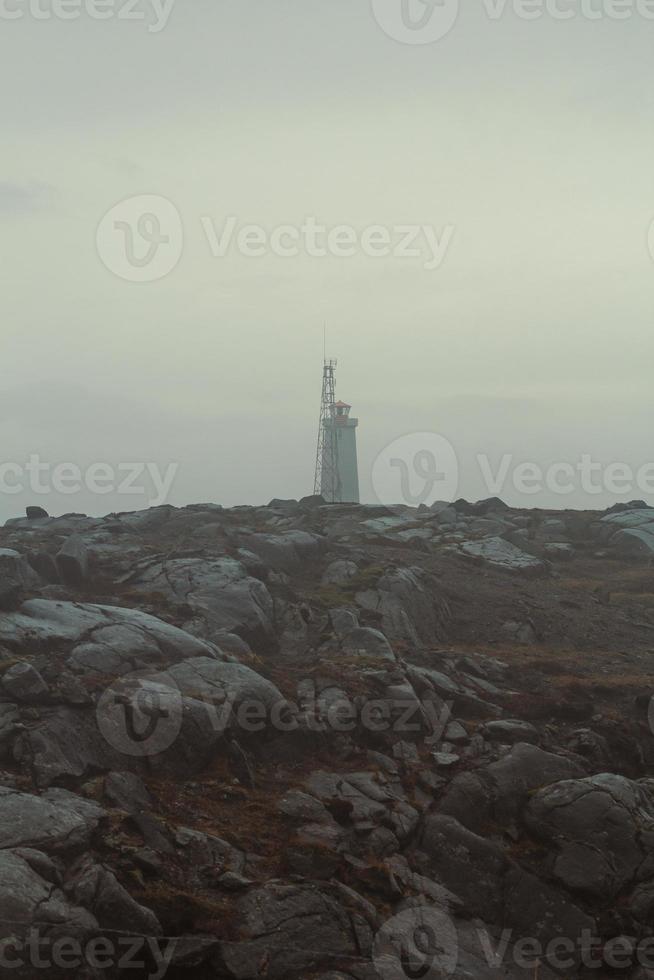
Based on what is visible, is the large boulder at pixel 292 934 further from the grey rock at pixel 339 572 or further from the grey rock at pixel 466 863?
the grey rock at pixel 339 572

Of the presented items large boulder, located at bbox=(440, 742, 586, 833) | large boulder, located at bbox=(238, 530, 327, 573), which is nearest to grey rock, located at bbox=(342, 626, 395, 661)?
large boulder, located at bbox=(440, 742, 586, 833)

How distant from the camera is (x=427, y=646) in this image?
→ 39.5m

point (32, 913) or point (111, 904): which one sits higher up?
point (32, 913)

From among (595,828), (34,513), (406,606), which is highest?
(34,513)

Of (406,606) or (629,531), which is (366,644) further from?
(629,531)

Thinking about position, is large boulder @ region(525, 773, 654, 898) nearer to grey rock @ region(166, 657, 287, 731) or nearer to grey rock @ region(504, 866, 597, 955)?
grey rock @ region(504, 866, 597, 955)

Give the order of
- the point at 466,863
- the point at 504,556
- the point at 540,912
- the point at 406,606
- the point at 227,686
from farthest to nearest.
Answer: the point at 504,556 → the point at 406,606 → the point at 227,686 → the point at 466,863 → the point at 540,912


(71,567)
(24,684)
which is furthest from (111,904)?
(71,567)

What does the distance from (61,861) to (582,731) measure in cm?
1658

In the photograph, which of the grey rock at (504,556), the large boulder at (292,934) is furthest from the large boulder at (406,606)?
the large boulder at (292,934)

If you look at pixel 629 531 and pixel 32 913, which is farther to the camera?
pixel 629 531

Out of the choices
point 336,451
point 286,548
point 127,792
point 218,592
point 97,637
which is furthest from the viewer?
point 336,451

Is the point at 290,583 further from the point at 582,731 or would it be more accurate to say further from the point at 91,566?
the point at 582,731

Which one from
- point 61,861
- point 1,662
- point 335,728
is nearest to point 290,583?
point 335,728
